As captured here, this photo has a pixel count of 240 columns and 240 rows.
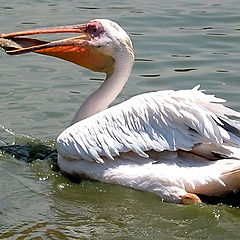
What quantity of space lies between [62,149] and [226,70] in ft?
9.58

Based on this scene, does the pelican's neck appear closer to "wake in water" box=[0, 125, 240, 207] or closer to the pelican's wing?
"wake in water" box=[0, 125, 240, 207]

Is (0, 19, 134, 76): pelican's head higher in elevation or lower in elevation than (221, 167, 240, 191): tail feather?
higher

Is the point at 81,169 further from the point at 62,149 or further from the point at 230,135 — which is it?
the point at 230,135

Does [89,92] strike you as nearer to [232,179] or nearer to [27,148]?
[27,148]

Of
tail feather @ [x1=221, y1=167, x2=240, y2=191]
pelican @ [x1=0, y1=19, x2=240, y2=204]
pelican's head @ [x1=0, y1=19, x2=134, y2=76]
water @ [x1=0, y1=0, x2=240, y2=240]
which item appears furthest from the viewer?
pelican's head @ [x1=0, y1=19, x2=134, y2=76]

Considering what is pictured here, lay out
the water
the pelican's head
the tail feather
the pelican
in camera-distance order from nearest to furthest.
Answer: the water
the tail feather
the pelican
the pelican's head

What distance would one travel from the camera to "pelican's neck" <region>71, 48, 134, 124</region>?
593 cm

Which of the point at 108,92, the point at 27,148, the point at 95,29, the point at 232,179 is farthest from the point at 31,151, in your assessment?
the point at 232,179

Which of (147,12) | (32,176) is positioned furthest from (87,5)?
(32,176)

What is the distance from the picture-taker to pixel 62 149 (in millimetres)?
5453

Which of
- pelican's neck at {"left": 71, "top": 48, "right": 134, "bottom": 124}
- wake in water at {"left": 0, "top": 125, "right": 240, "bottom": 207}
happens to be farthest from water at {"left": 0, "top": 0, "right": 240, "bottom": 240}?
pelican's neck at {"left": 71, "top": 48, "right": 134, "bottom": 124}

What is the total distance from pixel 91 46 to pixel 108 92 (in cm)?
35

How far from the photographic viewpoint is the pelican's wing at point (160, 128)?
16.9 feet

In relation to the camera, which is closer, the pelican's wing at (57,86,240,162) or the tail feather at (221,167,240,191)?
the tail feather at (221,167,240,191)
